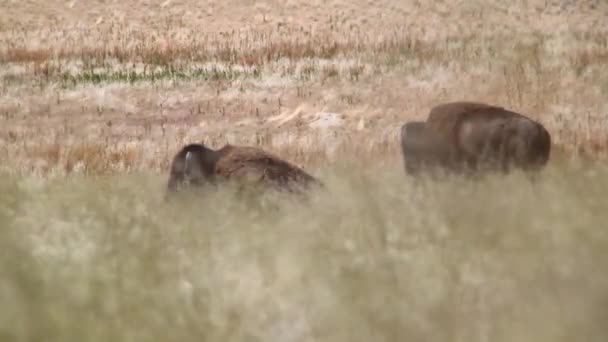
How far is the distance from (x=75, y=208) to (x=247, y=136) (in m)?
6.83

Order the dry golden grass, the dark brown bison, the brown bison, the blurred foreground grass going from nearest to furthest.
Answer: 1. the blurred foreground grass
2. the dark brown bison
3. the brown bison
4. the dry golden grass

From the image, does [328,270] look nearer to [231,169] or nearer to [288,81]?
[231,169]

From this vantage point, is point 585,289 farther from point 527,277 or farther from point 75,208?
point 75,208

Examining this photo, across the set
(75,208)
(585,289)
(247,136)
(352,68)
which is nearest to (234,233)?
(75,208)

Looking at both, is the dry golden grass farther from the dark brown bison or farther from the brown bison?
the dark brown bison

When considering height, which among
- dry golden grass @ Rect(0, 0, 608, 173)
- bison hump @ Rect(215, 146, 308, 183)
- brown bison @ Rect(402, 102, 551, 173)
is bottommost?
dry golden grass @ Rect(0, 0, 608, 173)

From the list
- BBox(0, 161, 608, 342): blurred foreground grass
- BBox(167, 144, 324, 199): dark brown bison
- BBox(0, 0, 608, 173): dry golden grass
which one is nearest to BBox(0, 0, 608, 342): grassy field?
BBox(0, 161, 608, 342): blurred foreground grass

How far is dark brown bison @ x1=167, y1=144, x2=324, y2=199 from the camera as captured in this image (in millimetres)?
4973

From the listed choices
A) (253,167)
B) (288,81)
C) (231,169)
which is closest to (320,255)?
(253,167)

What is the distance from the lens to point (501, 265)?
10.1ft

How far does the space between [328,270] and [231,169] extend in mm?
2125

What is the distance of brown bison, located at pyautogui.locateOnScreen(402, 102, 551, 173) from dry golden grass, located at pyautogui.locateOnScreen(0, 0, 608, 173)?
2.55 ft

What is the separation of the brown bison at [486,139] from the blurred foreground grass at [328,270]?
6.53ft

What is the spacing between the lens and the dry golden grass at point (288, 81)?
9695mm
